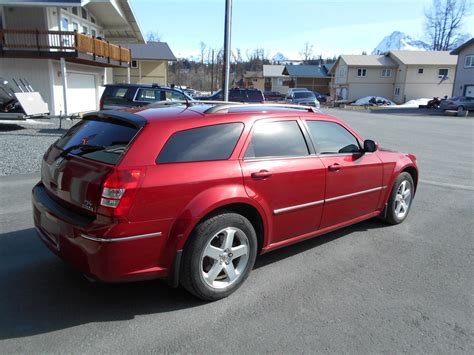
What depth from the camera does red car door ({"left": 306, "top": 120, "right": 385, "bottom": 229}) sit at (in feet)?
13.7

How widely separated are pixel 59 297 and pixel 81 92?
21.2m

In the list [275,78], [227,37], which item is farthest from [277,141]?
[275,78]

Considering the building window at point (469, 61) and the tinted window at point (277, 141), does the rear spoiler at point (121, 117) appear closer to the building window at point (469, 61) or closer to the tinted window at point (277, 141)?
the tinted window at point (277, 141)

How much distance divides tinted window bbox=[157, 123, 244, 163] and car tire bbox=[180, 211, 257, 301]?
0.52 m

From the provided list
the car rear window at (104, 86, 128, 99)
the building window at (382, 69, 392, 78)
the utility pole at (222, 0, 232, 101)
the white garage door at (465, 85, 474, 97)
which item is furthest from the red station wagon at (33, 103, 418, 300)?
the building window at (382, 69, 392, 78)

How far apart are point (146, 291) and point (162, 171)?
1.20 metres

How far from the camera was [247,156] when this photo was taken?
352cm

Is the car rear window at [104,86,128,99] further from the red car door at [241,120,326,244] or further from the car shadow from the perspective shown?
the red car door at [241,120,326,244]

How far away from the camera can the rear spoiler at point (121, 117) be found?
10.6 ft

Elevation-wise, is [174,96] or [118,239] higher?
[174,96]

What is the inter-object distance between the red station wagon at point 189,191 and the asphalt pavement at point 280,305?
12.6 inches

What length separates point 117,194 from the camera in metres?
2.82

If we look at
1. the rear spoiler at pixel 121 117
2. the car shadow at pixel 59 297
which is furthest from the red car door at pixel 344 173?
the rear spoiler at pixel 121 117

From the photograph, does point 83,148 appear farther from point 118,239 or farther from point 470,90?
point 470,90
